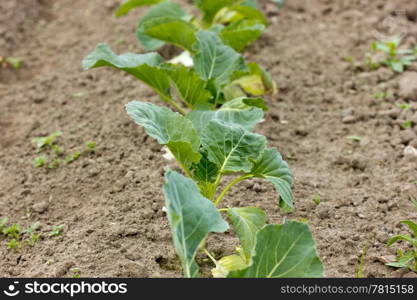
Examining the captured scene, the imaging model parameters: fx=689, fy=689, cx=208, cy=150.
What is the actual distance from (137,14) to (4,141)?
6.12ft

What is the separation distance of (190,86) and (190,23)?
0.77m

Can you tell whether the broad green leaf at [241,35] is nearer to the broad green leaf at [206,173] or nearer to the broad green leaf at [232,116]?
the broad green leaf at [232,116]

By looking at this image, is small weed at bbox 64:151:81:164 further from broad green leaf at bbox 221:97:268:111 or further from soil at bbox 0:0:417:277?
broad green leaf at bbox 221:97:268:111

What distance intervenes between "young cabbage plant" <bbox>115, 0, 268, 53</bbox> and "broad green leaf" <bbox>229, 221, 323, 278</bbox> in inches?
71.0

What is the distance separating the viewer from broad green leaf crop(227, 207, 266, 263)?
2.72m

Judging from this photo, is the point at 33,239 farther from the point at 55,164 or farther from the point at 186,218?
the point at 186,218

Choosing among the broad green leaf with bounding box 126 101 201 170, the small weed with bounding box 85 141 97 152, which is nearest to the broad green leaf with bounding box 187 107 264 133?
the broad green leaf with bounding box 126 101 201 170

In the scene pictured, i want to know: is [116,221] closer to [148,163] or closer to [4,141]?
[148,163]

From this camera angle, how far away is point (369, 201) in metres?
3.37

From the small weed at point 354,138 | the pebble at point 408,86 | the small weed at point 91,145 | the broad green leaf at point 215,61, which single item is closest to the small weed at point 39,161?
the small weed at point 91,145

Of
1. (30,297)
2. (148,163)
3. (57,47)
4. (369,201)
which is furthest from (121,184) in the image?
(57,47)

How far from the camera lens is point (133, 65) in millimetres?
3475

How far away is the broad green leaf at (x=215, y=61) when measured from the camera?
367 cm

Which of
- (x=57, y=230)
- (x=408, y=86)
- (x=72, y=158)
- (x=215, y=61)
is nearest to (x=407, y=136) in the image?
(x=408, y=86)
